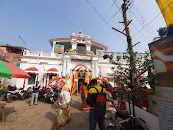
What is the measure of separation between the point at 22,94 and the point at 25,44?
1116cm

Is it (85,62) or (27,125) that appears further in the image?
(85,62)

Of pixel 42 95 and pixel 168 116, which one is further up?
pixel 168 116

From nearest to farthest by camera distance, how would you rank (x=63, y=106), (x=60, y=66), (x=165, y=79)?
(x=165, y=79) → (x=63, y=106) → (x=60, y=66)

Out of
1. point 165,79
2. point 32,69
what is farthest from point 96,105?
point 32,69

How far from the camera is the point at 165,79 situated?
2.20m

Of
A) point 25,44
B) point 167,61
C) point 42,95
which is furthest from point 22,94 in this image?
point 25,44

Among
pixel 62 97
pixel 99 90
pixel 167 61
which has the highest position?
pixel 167 61

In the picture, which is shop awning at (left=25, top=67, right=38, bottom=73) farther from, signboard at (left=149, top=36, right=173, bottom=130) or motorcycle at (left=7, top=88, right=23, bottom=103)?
signboard at (left=149, top=36, right=173, bottom=130)

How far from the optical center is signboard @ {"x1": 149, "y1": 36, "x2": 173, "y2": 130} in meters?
2.05

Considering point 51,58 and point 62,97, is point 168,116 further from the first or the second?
point 51,58

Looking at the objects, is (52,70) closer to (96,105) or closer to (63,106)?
(63,106)

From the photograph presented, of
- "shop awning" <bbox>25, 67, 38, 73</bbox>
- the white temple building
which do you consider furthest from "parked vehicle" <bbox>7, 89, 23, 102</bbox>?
"shop awning" <bbox>25, 67, 38, 73</bbox>

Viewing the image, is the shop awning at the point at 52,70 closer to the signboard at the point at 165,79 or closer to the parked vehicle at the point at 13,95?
the parked vehicle at the point at 13,95

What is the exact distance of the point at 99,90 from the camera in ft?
7.76
